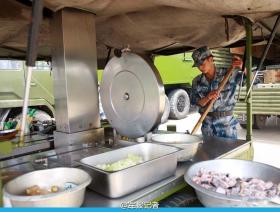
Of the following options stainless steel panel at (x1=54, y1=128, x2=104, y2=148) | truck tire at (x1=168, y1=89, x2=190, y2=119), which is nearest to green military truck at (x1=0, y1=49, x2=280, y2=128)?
truck tire at (x1=168, y1=89, x2=190, y2=119)

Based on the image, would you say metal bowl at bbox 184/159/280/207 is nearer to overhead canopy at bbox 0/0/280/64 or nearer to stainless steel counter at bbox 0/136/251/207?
stainless steel counter at bbox 0/136/251/207

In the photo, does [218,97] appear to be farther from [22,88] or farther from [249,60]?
[22,88]

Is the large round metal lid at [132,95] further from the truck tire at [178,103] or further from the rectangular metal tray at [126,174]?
the truck tire at [178,103]

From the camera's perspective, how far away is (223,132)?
2.65 meters

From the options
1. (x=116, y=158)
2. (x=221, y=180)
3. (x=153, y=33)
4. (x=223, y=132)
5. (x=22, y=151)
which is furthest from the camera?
(x=223, y=132)

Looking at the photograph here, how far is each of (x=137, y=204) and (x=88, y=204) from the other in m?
0.18

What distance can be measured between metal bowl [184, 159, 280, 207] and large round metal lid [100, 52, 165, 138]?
1.45 ft

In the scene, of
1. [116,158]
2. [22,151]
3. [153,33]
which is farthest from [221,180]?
[153,33]

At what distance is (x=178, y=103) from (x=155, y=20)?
651cm

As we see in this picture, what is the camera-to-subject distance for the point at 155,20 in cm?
205

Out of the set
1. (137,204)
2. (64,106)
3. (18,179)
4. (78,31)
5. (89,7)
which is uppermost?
(89,7)

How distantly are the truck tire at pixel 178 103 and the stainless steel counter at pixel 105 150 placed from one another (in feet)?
20.9

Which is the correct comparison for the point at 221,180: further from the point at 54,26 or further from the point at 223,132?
the point at 223,132

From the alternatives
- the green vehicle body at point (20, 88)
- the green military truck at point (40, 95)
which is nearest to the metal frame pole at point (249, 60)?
the green military truck at point (40, 95)
